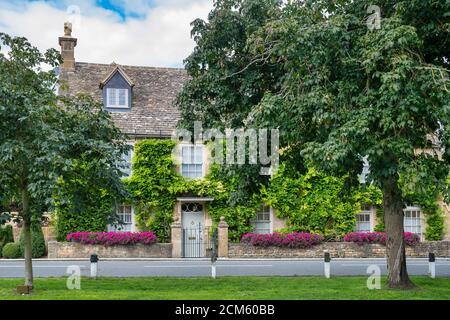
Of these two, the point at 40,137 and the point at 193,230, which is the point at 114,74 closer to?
the point at 193,230

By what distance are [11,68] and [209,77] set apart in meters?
5.25

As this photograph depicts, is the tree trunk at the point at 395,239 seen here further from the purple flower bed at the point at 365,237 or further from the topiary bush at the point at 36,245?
the topiary bush at the point at 36,245

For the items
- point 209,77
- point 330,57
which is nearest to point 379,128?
point 330,57

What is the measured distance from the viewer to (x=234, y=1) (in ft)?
55.0

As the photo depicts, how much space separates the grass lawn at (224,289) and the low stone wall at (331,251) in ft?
33.0

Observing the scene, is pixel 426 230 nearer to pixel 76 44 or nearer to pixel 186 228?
pixel 186 228

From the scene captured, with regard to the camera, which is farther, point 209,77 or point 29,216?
point 209,77

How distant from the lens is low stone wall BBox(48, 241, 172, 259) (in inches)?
1067

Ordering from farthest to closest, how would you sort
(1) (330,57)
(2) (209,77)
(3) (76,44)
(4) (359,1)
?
1. (3) (76,44)
2. (2) (209,77)
3. (4) (359,1)
4. (1) (330,57)

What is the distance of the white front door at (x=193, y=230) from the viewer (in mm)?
28938

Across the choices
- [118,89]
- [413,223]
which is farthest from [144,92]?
[413,223]

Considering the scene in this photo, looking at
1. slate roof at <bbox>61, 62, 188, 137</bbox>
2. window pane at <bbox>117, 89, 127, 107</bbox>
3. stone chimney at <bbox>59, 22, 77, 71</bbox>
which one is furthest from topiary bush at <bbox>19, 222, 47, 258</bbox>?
stone chimney at <bbox>59, 22, 77, 71</bbox>

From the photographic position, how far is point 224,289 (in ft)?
49.1

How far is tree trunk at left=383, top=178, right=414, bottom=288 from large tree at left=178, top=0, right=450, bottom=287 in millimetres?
26
